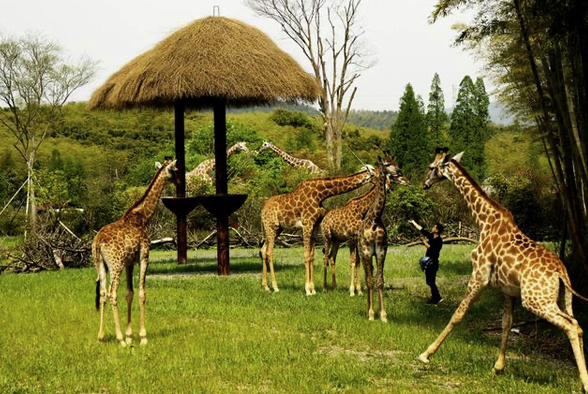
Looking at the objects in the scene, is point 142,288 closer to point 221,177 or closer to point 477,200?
point 477,200

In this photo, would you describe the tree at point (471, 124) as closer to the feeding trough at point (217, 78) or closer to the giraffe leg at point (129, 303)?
the feeding trough at point (217, 78)

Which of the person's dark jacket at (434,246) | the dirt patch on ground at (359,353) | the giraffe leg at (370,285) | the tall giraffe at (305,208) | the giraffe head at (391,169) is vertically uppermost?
the giraffe head at (391,169)

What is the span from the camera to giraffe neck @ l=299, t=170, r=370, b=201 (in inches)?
453

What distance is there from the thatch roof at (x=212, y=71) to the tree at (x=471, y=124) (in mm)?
32571

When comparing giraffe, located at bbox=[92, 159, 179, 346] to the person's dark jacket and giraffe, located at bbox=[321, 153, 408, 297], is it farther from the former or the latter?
the person's dark jacket

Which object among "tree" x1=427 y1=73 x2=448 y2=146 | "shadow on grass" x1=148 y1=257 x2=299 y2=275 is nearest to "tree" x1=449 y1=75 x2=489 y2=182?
"tree" x1=427 y1=73 x2=448 y2=146

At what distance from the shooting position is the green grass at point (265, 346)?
A: 6.52 meters

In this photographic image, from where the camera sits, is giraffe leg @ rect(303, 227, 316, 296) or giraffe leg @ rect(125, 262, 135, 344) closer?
giraffe leg @ rect(125, 262, 135, 344)

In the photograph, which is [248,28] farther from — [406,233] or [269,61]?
[406,233]

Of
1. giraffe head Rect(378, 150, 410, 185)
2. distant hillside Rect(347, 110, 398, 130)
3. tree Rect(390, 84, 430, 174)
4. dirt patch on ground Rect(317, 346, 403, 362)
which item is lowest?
dirt patch on ground Rect(317, 346, 403, 362)

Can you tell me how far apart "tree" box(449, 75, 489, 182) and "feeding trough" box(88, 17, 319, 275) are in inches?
1288

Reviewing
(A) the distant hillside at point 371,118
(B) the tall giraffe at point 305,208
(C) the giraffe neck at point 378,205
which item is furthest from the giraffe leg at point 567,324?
(A) the distant hillside at point 371,118

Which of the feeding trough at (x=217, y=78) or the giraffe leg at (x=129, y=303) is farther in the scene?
the feeding trough at (x=217, y=78)

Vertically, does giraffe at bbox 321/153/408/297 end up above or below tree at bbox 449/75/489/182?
below
